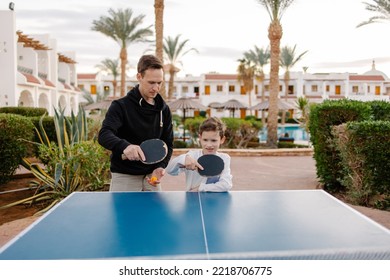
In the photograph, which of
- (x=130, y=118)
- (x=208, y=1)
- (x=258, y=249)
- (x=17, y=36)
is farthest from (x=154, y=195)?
(x=17, y=36)

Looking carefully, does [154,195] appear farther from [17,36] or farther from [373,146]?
[17,36]

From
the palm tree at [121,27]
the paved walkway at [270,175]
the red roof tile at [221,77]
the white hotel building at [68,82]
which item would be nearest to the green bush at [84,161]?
the white hotel building at [68,82]

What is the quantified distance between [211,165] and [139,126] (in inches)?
25.2

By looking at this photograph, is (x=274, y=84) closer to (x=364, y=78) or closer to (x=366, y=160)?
(x=366, y=160)

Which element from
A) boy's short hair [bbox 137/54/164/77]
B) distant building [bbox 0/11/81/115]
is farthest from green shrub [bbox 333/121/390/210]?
distant building [bbox 0/11/81/115]

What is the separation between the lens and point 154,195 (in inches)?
117

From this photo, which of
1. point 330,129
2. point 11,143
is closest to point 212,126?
point 330,129

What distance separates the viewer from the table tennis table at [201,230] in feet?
5.67

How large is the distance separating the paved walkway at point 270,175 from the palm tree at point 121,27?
1993 cm

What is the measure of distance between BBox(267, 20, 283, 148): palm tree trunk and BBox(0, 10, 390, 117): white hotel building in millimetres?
7665

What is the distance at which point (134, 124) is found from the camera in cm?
323

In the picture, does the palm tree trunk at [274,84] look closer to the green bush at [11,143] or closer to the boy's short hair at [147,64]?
the green bush at [11,143]

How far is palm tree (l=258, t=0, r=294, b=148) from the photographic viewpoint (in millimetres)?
17641
